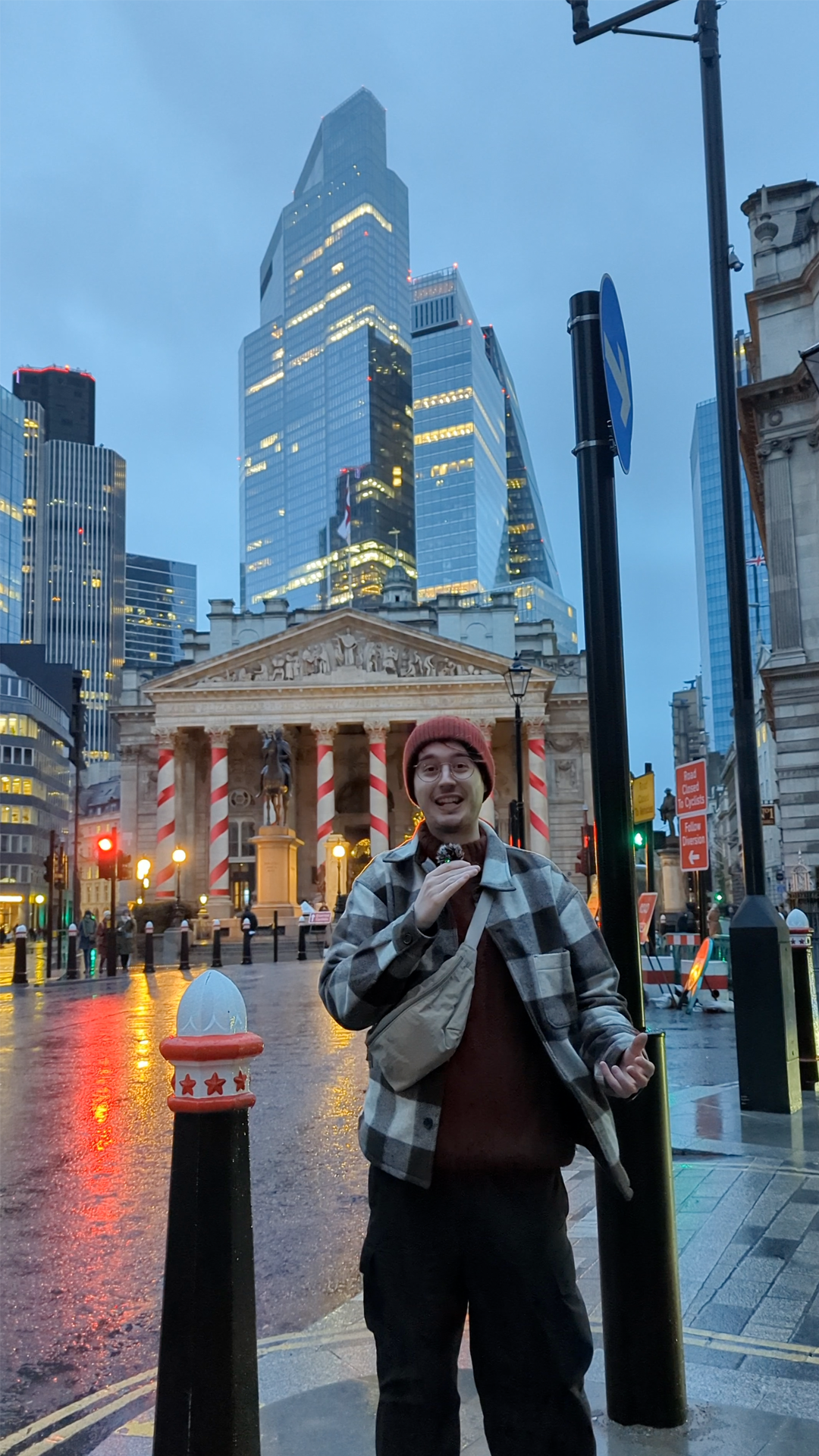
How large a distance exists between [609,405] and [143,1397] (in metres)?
3.75

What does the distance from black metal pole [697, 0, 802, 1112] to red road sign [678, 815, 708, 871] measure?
5551 mm

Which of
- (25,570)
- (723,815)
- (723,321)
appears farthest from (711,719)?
(723,321)

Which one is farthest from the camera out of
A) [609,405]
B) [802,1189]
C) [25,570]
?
[25,570]

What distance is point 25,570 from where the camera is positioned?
540 ft

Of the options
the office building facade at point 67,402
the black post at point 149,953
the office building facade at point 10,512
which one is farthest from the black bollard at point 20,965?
the office building facade at point 67,402

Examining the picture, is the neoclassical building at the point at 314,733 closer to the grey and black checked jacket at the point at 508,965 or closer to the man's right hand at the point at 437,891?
the grey and black checked jacket at the point at 508,965

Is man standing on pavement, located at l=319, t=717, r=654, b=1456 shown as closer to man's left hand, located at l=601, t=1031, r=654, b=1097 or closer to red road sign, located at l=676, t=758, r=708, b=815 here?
man's left hand, located at l=601, t=1031, r=654, b=1097

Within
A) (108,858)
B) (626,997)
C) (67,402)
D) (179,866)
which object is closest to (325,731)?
(179,866)

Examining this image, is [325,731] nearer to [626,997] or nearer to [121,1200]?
[121,1200]

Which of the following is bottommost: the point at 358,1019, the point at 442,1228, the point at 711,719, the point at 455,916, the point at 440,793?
the point at 442,1228

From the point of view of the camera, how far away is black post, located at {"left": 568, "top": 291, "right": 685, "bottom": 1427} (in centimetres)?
332

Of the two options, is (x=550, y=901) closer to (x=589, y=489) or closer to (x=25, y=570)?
(x=589, y=489)

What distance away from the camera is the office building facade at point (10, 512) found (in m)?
108

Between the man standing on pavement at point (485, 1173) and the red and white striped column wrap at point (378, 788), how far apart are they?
171 feet
